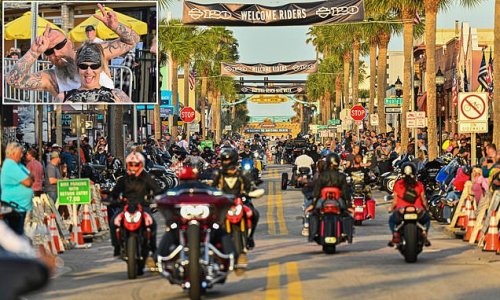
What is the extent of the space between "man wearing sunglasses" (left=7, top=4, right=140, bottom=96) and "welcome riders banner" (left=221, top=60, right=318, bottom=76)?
4978 centimetres

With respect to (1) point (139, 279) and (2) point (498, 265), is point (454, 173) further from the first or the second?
(1) point (139, 279)

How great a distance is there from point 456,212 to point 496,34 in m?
9.84

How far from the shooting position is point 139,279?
15781 millimetres

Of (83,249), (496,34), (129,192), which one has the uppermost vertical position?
(496,34)

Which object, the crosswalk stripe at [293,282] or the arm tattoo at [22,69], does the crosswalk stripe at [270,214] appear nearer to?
the crosswalk stripe at [293,282]

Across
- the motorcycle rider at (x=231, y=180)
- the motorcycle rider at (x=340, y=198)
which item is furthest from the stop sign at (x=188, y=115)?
the motorcycle rider at (x=231, y=180)

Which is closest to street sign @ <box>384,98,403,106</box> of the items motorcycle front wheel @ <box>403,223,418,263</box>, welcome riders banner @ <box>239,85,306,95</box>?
motorcycle front wheel @ <box>403,223,418,263</box>

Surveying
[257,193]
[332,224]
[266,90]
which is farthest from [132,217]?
[266,90]

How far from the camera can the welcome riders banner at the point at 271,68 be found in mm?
85062

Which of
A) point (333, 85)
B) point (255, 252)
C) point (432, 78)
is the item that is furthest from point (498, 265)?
point (333, 85)

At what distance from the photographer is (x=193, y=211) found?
12984 millimetres

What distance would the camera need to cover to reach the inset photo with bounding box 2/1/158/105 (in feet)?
114

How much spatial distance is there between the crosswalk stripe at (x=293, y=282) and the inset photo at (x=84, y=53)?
18226mm

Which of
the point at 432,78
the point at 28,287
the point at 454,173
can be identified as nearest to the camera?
the point at 28,287
